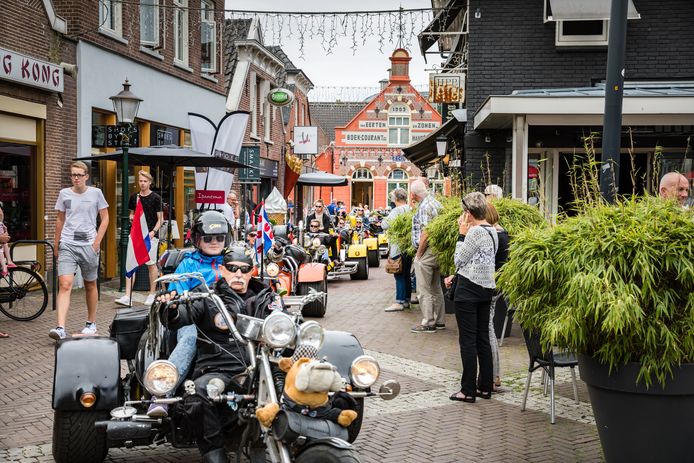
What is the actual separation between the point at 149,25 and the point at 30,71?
5.73 m

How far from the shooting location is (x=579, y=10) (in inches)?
582

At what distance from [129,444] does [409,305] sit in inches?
329

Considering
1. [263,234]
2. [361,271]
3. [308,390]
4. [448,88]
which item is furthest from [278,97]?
[308,390]

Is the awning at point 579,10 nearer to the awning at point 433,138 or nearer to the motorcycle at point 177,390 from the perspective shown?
the awning at point 433,138

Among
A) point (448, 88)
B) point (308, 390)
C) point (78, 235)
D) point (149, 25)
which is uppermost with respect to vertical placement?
point (149, 25)

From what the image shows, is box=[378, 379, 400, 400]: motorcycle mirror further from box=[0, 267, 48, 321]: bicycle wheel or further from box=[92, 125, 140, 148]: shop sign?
box=[92, 125, 140, 148]: shop sign

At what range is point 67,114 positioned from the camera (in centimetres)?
1467

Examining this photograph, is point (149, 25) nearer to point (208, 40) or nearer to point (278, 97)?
point (208, 40)

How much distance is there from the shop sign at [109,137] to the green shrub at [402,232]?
5.21 meters

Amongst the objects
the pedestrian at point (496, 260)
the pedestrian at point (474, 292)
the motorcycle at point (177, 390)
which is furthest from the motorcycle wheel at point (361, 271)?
the motorcycle at point (177, 390)

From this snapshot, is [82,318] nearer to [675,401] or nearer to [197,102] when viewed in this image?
[675,401]

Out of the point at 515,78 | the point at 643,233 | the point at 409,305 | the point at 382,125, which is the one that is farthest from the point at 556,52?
the point at 382,125

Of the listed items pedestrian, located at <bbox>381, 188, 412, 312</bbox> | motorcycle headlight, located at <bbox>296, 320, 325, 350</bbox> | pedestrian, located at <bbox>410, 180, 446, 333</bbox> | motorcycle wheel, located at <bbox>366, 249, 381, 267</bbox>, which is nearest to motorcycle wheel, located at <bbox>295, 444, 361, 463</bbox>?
motorcycle headlight, located at <bbox>296, 320, 325, 350</bbox>

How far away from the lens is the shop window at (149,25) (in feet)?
59.2
